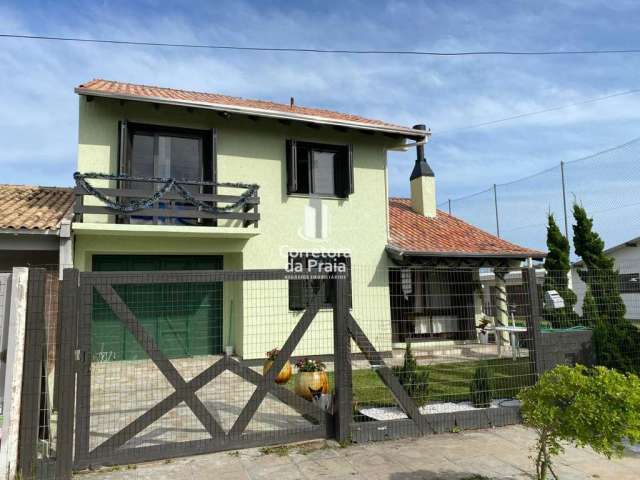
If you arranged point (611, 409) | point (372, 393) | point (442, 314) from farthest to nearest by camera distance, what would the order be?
point (442, 314)
point (372, 393)
point (611, 409)

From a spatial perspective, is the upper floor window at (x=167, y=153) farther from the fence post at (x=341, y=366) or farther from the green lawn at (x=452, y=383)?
the fence post at (x=341, y=366)

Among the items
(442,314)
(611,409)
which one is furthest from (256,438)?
(442,314)

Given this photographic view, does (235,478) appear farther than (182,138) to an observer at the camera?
No

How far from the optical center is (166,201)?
9805 millimetres

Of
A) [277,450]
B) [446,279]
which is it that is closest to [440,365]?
[277,450]

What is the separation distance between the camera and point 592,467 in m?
4.25

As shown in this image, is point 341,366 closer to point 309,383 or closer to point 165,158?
point 309,383

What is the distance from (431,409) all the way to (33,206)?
9335 millimetres

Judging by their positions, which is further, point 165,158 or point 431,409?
point 165,158

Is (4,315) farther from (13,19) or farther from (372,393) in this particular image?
(13,19)

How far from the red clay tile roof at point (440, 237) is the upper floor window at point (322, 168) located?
204 cm

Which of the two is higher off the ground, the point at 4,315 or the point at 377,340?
the point at 4,315

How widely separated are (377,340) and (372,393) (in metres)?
2.15

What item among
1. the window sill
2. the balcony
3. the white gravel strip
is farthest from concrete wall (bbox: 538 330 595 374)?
the window sill
